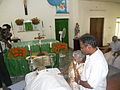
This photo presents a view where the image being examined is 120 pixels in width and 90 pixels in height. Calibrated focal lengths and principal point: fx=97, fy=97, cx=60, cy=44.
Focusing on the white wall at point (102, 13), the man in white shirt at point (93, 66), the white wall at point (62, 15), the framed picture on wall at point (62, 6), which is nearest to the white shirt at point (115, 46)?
the white wall at point (62, 15)

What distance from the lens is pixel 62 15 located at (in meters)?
5.09

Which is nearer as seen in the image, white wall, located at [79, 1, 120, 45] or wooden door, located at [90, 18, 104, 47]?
white wall, located at [79, 1, 120, 45]

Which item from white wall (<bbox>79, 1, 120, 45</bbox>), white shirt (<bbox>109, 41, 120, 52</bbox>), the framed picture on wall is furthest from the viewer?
white wall (<bbox>79, 1, 120, 45</bbox>)

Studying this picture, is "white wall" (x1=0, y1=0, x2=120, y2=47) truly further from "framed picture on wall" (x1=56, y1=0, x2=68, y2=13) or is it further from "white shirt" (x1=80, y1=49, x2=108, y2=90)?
"white shirt" (x1=80, y1=49, x2=108, y2=90)

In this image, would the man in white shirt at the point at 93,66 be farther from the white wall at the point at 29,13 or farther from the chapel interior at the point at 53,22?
the white wall at the point at 29,13

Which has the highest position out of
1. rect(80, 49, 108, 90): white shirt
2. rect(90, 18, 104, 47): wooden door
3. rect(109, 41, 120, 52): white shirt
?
rect(90, 18, 104, 47): wooden door

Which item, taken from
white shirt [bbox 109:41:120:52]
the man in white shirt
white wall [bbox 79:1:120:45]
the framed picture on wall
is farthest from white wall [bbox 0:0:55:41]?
the man in white shirt

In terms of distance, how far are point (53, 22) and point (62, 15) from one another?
679mm

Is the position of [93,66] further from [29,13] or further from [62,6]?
[62,6]

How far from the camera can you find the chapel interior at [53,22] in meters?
3.01

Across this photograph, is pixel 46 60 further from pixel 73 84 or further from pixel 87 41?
pixel 87 41

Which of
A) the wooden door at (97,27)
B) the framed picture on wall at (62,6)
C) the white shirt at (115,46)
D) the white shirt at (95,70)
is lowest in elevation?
the white shirt at (115,46)

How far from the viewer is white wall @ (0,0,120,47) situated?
405 cm

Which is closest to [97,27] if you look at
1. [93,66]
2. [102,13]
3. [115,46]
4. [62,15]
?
[102,13]
